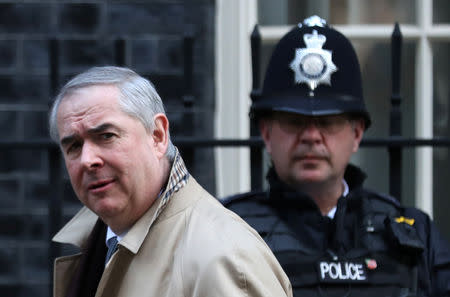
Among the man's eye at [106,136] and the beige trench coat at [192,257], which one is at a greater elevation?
the man's eye at [106,136]

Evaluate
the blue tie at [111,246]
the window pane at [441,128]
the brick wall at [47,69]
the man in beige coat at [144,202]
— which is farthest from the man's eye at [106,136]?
the window pane at [441,128]

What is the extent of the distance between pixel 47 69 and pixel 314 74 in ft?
5.38

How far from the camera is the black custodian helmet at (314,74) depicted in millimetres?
3275

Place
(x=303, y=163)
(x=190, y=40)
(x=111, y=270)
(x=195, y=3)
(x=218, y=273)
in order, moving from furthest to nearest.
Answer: (x=195, y=3), (x=190, y=40), (x=303, y=163), (x=111, y=270), (x=218, y=273)

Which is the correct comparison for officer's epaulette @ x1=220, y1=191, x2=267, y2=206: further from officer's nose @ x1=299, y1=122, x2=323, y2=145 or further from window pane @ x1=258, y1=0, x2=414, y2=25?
window pane @ x1=258, y1=0, x2=414, y2=25

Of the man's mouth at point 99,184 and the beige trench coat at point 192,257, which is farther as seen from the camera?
the man's mouth at point 99,184

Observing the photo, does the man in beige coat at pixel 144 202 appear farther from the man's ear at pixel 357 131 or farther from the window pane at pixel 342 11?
the window pane at pixel 342 11

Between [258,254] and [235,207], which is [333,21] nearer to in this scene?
[235,207]

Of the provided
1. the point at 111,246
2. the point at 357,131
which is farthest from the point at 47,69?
the point at 111,246

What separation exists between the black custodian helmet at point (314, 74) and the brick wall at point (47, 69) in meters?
1.17

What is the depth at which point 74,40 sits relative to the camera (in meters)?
4.49

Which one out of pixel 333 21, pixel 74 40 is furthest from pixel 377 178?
pixel 74 40

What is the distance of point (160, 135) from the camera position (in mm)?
2545

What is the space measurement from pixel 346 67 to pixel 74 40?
163 centimetres
